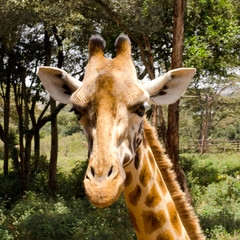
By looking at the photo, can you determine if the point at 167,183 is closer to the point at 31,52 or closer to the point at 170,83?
the point at 170,83

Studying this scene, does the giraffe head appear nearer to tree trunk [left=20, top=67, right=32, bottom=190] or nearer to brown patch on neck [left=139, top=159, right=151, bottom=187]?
brown patch on neck [left=139, top=159, right=151, bottom=187]

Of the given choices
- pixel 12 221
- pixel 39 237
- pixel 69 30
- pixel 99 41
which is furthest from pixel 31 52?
pixel 99 41

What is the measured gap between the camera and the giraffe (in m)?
1.54

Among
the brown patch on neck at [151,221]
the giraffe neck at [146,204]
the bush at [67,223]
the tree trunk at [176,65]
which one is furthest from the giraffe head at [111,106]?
the bush at [67,223]

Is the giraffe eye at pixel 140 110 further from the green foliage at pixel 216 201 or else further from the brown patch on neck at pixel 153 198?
the green foliage at pixel 216 201

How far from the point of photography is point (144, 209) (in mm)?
2098

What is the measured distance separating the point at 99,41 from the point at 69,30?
732 cm

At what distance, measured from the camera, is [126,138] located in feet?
5.72

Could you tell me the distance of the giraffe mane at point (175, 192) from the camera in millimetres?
2334

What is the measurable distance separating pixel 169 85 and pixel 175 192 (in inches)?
35.2

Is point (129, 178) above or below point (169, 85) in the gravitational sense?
below

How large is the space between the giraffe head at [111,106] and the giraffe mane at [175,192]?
0.44 meters

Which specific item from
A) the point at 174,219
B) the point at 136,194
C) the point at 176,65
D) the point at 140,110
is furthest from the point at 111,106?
the point at 176,65

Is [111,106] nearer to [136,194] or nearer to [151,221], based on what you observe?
[136,194]
